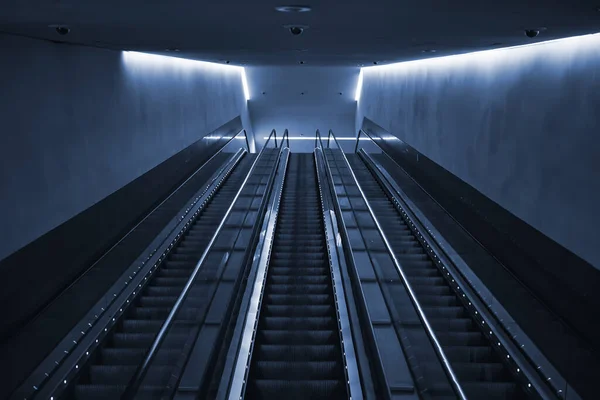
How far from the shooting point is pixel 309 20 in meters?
4.72

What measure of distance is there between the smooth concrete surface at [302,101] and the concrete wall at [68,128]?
9.60m

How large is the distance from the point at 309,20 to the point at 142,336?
3.40 metres

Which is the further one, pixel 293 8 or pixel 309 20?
pixel 309 20

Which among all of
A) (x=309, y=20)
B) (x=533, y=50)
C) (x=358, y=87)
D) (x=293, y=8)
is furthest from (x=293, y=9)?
(x=358, y=87)

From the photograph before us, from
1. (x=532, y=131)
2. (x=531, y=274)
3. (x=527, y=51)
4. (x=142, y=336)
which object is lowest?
(x=142, y=336)

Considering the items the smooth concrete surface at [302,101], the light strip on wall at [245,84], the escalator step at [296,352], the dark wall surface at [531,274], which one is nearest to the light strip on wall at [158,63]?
the light strip on wall at [245,84]

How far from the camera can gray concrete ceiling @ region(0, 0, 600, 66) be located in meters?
3.61

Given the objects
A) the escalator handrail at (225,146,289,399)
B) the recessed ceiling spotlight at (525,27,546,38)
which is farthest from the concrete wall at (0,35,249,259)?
the recessed ceiling spotlight at (525,27,546,38)

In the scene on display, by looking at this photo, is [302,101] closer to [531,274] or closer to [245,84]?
[245,84]

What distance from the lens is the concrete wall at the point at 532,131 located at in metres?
5.28

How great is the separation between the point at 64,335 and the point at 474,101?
21.2 ft

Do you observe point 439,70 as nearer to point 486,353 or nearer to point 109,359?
point 486,353

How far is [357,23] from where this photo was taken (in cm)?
492

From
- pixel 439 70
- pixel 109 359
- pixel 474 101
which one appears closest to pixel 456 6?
pixel 109 359
